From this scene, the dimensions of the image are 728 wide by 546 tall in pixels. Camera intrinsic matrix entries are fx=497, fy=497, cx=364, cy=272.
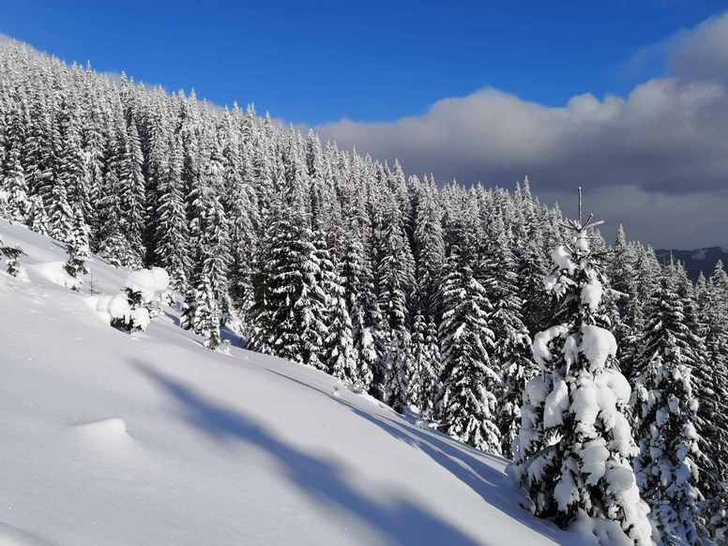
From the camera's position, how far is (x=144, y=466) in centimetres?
600

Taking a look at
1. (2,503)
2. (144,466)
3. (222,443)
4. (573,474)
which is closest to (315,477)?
(222,443)

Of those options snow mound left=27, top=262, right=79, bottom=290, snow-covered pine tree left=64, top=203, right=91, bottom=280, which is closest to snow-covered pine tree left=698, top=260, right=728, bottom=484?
snow mound left=27, top=262, right=79, bottom=290

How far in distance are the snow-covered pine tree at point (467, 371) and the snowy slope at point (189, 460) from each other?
1619 cm

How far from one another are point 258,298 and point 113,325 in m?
20.9

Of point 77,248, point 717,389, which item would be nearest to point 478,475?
point 77,248

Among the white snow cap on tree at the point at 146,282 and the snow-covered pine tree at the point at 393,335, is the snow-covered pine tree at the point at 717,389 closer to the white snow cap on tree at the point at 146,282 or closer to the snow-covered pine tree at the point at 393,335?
the snow-covered pine tree at the point at 393,335

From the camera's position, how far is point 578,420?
9.99m

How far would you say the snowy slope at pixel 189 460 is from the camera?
5.03 metres

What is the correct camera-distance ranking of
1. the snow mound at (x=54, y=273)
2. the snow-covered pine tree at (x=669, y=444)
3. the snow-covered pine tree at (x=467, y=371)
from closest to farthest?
the snow mound at (x=54, y=273) < the snow-covered pine tree at (x=669, y=444) < the snow-covered pine tree at (x=467, y=371)

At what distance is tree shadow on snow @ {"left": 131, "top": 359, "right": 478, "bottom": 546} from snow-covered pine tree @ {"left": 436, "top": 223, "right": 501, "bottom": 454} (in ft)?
67.3

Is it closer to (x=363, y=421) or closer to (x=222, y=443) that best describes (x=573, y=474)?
(x=363, y=421)

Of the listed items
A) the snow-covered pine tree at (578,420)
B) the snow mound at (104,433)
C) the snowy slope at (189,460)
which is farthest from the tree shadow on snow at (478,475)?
the snow mound at (104,433)

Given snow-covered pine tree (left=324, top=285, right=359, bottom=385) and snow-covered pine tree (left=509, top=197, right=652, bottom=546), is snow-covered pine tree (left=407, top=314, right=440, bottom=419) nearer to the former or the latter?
snow-covered pine tree (left=324, top=285, right=359, bottom=385)

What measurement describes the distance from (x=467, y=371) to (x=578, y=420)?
1879cm
